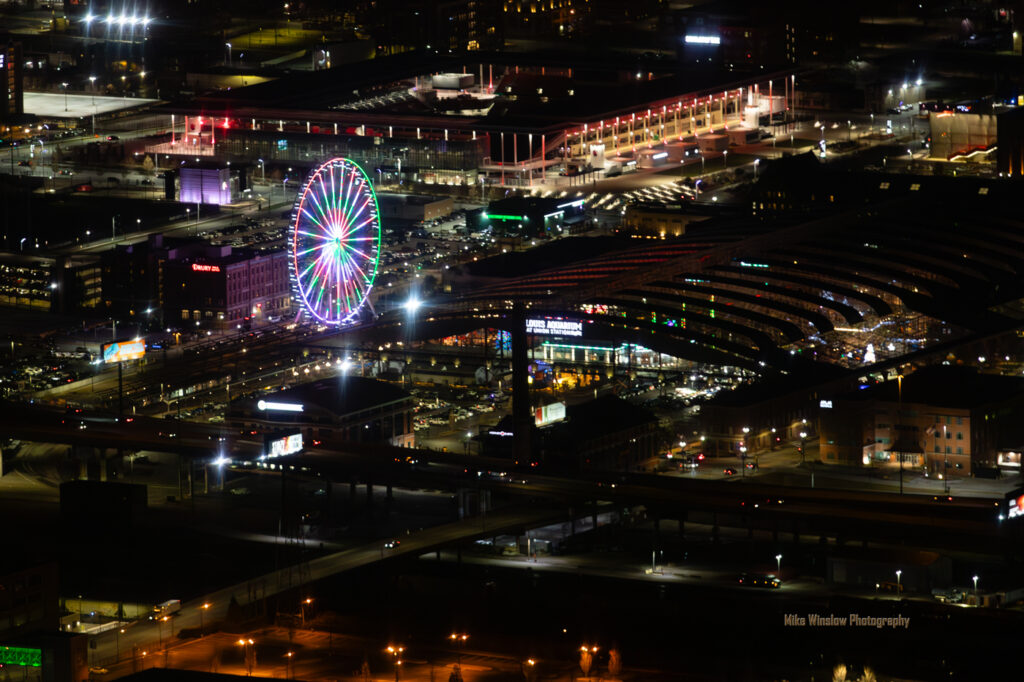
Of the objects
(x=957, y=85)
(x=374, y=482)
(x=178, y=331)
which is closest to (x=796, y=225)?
(x=178, y=331)

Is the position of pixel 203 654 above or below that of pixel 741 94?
below

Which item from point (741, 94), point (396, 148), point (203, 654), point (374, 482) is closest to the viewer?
point (203, 654)

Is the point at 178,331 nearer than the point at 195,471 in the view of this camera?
No

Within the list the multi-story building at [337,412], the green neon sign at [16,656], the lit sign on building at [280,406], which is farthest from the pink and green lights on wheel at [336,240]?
the green neon sign at [16,656]

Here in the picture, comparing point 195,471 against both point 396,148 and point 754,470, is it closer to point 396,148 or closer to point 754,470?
→ point 754,470

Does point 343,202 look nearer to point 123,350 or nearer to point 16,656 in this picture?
point 123,350
